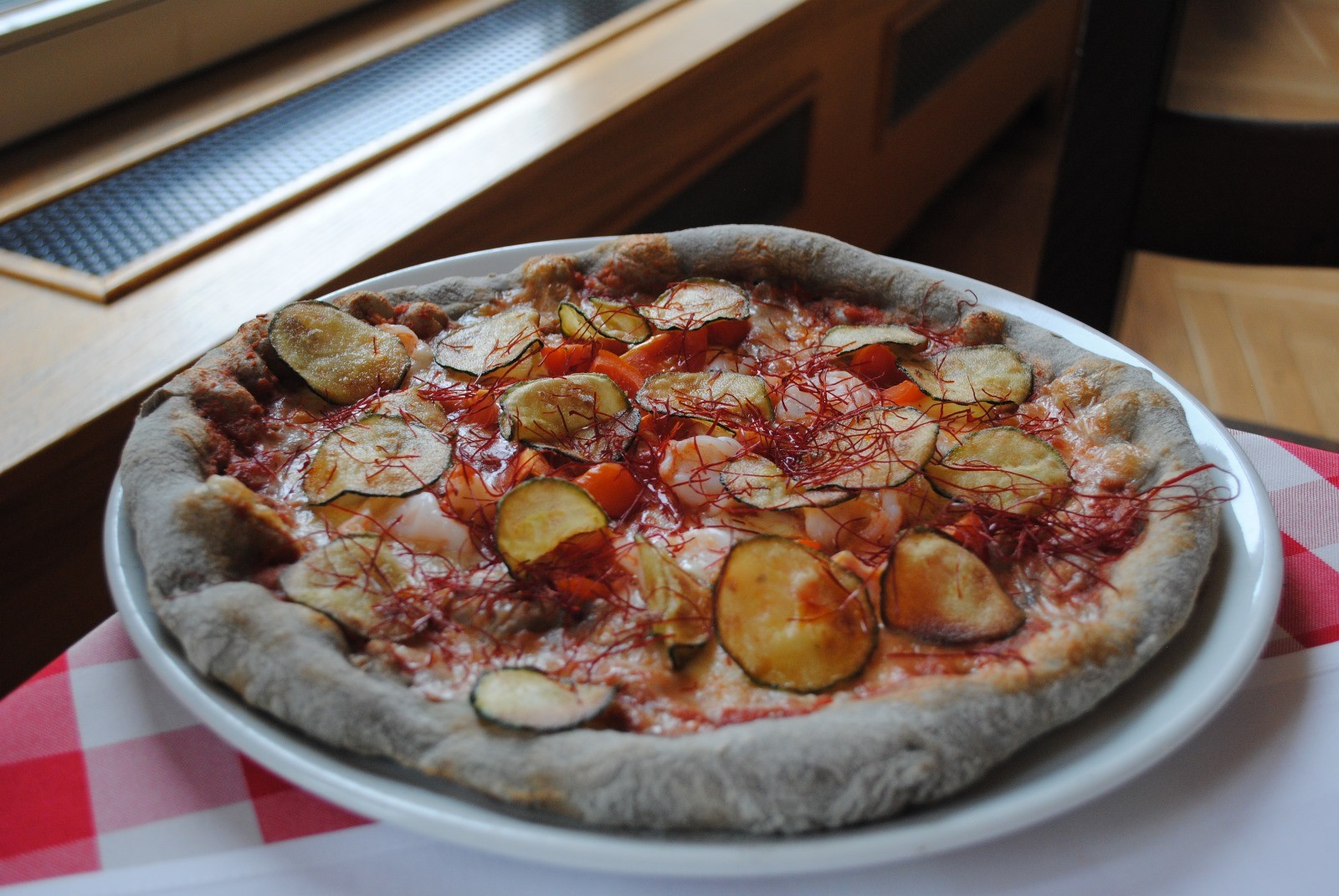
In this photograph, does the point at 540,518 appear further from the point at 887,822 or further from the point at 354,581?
the point at 887,822

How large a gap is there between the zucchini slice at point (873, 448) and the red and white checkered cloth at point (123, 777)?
0.52 m

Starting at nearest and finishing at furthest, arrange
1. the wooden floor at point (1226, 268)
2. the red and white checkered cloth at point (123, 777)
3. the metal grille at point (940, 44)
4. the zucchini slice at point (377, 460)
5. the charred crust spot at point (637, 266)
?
the red and white checkered cloth at point (123, 777), the zucchini slice at point (377, 460), the charred crust spot at point (637, 266), the wooden floor at point (1226, 268), the metal grille at point (940, 44)

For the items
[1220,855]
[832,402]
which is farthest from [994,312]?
[1220,855]

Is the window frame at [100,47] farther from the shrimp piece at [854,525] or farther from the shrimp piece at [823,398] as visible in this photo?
the shrimp piece at [854,525]

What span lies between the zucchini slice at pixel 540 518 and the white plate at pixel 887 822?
0.37 m

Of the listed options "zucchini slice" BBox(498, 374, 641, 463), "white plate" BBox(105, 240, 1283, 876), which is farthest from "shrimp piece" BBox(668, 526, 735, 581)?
"white plate" BBox(105, 240, 1283, 876)

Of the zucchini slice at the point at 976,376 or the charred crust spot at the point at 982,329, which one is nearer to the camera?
the zucchini slice at the point at 976,376

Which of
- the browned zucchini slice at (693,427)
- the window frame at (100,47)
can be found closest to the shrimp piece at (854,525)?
the browned zucchini slice at (693,427)

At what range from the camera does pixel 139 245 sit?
8.00 feet

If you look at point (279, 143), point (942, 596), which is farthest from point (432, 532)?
point (279, 143)

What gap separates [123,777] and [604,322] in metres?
1.05

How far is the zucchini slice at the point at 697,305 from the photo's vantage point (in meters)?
1.92

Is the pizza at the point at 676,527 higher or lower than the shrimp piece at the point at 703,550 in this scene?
higher

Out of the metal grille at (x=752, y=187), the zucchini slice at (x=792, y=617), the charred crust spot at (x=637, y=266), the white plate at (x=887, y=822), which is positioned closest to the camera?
the white plate at (x=887, y=822)
